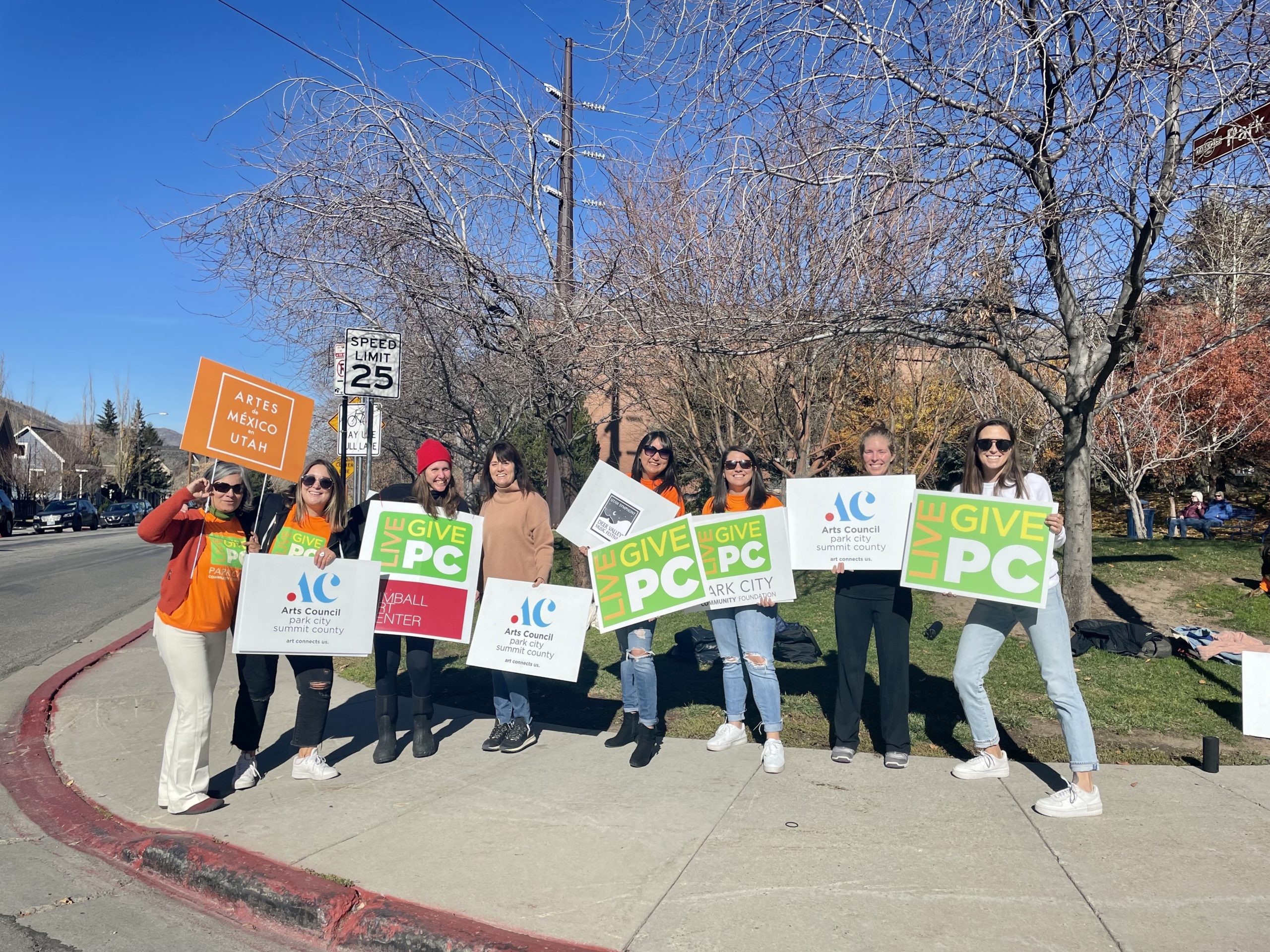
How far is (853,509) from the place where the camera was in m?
5.65

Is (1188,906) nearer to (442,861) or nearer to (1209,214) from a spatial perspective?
(442,861)

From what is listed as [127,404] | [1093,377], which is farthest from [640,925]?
[127,404]

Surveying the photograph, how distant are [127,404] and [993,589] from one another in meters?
90.3

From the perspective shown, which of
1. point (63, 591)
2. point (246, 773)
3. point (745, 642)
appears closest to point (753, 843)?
point (745, 642)

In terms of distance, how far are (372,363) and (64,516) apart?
4665 centimetres

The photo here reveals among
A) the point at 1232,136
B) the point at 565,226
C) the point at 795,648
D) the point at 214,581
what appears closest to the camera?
the point at 214,581

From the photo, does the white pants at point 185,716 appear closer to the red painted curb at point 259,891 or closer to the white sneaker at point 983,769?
the red painted curb at point 259,891

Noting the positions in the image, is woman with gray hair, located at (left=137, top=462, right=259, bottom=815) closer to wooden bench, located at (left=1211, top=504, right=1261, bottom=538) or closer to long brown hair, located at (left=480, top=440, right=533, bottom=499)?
long brown hair, located at (left=480, top=440, right=533, bottom=499)

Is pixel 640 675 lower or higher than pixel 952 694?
higher

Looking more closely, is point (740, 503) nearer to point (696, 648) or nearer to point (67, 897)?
point (696, 648)

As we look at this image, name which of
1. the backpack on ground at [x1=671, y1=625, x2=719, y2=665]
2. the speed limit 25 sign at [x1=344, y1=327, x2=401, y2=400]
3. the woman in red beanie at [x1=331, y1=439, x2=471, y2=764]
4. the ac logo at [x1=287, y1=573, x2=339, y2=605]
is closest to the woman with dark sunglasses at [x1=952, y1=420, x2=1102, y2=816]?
the woman in red beanie at [x1=331, y1=439, x2=471, y2=764]

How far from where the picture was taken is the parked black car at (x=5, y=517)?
39094mm

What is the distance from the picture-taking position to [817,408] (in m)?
16.3

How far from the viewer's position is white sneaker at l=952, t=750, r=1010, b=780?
5.28 m
